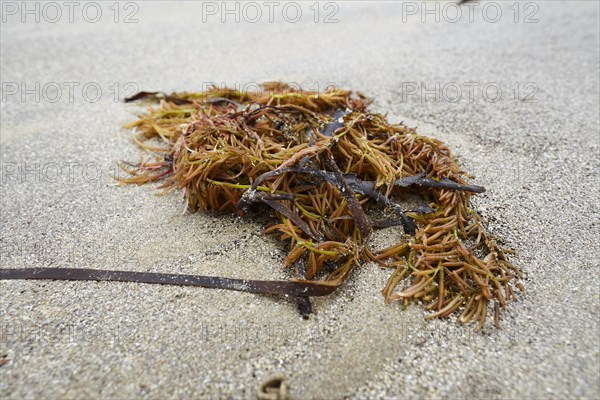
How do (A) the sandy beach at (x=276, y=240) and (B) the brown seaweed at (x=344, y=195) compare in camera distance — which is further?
(B) the brown seaweed at (x=344, y=195)

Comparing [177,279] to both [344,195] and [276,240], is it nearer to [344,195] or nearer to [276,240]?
[276,240]

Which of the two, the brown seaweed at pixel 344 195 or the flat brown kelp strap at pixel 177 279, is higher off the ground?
the brown seaweed at pixel 344 195

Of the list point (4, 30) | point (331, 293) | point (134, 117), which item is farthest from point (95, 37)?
point (331, 293)

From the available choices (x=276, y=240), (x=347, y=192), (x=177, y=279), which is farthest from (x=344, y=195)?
(x=177, y=279)

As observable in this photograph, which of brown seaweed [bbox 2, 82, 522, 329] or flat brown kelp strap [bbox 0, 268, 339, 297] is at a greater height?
brown seaweed [bbox 2, 82, 522, 329]

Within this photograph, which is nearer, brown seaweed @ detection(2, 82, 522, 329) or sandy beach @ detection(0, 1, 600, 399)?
sandy beach @ detection(0, 1, 600, 399)

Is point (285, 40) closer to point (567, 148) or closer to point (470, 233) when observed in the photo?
point (567, 148)
